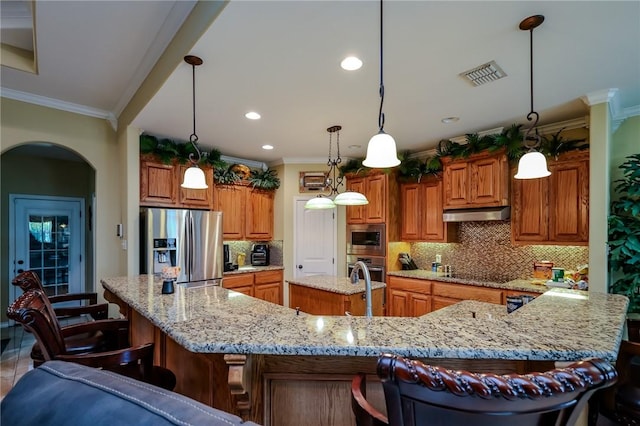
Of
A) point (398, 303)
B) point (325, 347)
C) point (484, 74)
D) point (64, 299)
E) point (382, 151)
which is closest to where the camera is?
point (325, 347)

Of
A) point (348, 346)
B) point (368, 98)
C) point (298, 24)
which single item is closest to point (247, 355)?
point (348, 346)

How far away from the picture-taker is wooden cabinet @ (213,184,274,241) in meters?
5.08

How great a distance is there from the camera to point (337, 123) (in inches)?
143

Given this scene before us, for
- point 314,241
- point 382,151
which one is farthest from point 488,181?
point 314,241

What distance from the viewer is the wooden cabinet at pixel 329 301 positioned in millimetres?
3248

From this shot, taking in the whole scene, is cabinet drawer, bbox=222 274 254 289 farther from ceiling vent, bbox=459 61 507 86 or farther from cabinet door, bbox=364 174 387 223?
ceiling vent, bbox=459 61 507 86

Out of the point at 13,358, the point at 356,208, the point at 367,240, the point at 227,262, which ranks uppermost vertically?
the point at 356,208

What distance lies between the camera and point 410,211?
4.82 meters

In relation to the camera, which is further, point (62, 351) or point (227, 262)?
point (227, 262)

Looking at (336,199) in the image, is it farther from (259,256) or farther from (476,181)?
(259,256)

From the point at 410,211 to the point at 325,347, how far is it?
13.0 ft

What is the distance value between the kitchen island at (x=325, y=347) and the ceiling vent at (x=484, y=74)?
67.3 inches

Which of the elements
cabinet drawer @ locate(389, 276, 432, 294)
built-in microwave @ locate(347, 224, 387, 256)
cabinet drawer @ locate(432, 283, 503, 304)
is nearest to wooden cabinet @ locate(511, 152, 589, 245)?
cabinet drawer @ locate(432, 283, 503, 304)

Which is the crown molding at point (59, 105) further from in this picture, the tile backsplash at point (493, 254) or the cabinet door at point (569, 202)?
the cabinet door at point (569, 202)
